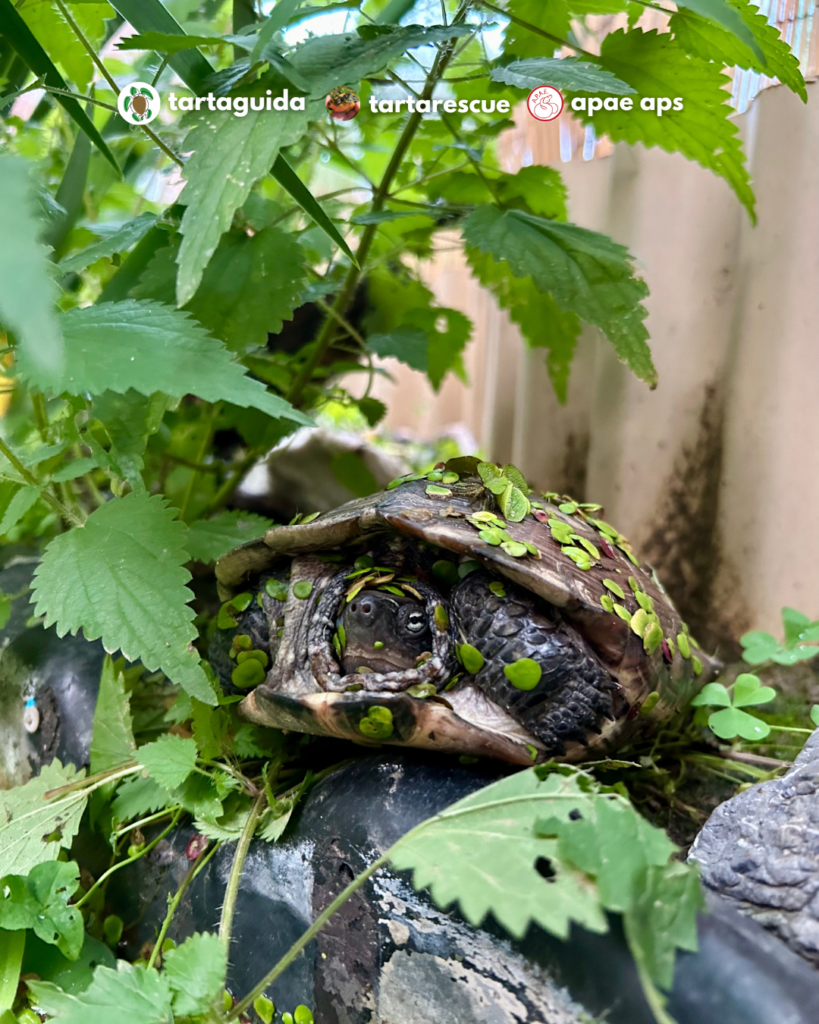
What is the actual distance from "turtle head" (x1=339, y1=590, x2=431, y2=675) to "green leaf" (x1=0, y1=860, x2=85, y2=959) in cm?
39

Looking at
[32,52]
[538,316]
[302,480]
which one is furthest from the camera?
[302,480]

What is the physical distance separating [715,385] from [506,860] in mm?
1113

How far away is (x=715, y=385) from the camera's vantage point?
52.3 inches

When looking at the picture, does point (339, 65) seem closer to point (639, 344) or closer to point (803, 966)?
point (639, 344)

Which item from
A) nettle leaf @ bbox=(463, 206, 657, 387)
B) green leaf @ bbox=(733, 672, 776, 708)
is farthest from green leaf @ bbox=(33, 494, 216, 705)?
green leaf @ bbox=(733, 672, 776, 708)

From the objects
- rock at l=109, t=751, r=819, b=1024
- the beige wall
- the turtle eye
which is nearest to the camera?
rock at l=109, t=751, r=819, b=1024

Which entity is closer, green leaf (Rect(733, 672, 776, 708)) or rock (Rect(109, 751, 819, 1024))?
rock (Rect(109, 751, 819, 1024))

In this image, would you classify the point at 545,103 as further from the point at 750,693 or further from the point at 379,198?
the point at 750,693

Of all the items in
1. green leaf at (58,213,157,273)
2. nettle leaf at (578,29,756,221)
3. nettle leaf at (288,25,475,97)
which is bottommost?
green leaf at (58,213,157,273)

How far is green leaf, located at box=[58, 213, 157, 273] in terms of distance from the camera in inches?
30.9

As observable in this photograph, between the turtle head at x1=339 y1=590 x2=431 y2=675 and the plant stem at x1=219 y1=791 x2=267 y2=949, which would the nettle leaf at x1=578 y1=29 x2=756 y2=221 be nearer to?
the turtle head at x1=339 y1=590 x2=431 y2=675

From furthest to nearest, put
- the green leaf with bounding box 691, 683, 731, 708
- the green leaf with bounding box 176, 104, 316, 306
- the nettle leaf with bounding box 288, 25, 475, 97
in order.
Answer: the green leaf with bounding box 691, 683, 731, 708
the nettle leaf with bounding box 288, 25, 475, 97
the green leaf with bounding box 176, 104, 316, 306

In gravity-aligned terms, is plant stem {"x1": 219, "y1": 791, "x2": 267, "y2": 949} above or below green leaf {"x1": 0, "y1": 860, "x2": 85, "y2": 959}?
above

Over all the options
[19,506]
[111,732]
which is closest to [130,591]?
[19,506]
